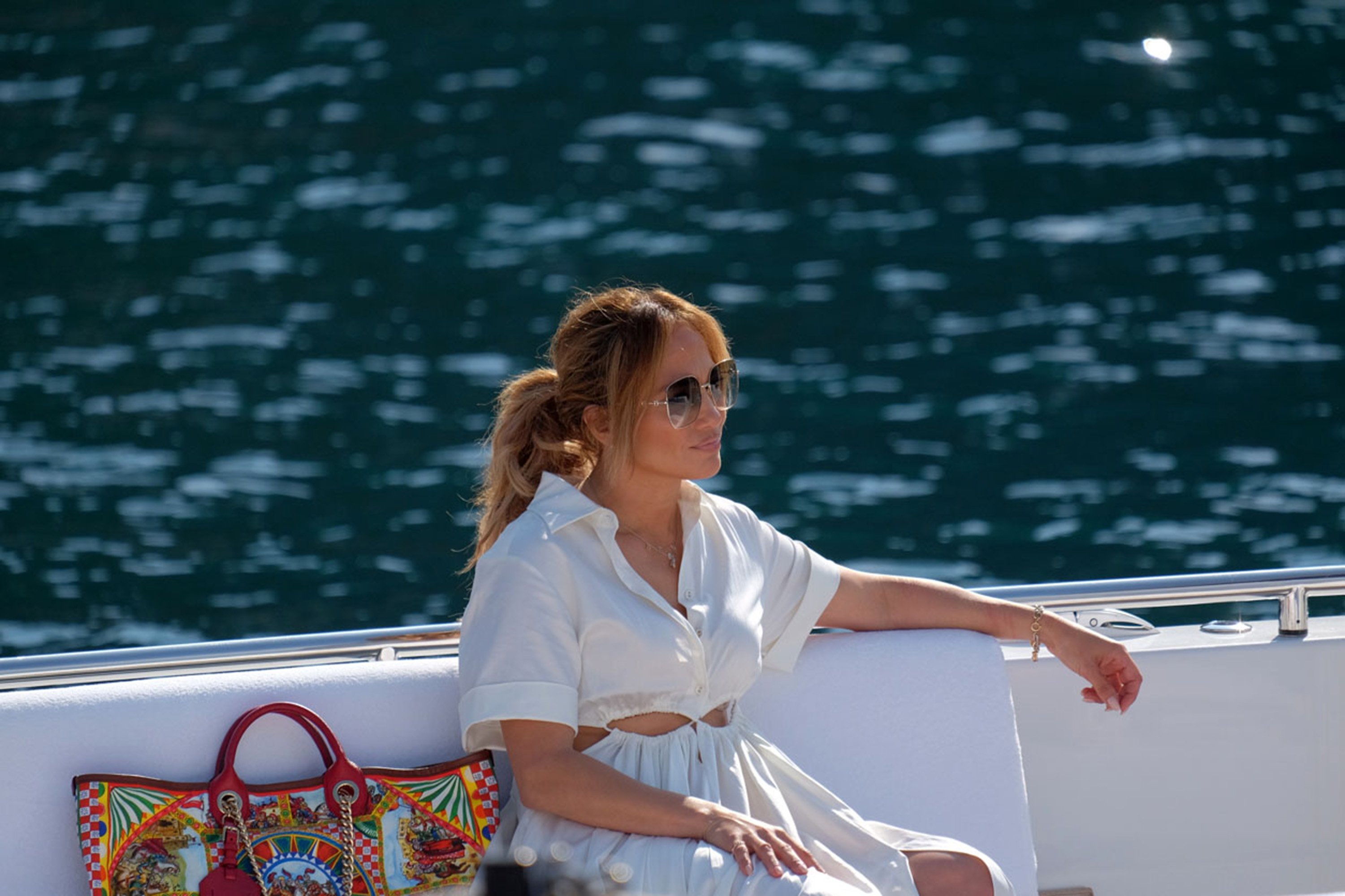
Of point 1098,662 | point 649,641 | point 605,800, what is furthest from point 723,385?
point 1098,662

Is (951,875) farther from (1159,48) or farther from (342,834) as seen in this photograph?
(1159,48)

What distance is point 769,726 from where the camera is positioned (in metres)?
2.71

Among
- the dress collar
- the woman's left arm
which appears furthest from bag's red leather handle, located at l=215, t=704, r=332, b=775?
the woman's left arm

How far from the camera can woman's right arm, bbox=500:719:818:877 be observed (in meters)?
2.19

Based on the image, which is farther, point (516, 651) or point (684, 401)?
point (684, 401)

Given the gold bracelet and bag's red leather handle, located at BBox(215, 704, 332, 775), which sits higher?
bag's red leather handle, located at BBox(215, 704, 332, 775)

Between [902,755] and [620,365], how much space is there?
846mm

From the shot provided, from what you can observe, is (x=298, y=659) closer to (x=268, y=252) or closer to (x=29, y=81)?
(x=268, y=252)

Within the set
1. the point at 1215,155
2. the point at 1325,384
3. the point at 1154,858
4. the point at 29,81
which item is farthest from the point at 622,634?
the point at 29,81

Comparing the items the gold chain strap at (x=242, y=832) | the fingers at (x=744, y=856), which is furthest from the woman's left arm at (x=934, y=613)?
the gold chain strap at (x=242, y=832)

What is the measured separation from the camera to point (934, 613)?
278 cm

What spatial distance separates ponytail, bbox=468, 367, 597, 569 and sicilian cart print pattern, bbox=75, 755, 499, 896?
1.22 feet

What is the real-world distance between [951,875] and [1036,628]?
53 cm

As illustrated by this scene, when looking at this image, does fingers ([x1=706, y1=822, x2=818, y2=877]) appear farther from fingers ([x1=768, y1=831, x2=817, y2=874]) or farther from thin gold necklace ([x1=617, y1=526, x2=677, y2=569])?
thin gold necklace ([x1=617, y1=526, x2=677, y2=569])
